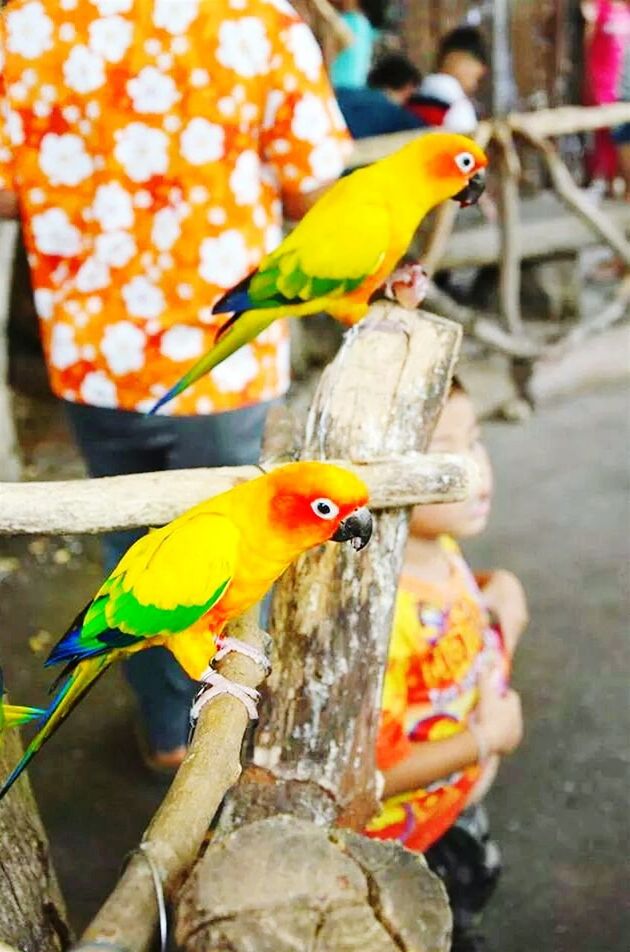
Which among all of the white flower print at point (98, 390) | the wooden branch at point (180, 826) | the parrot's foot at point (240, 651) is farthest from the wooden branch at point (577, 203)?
the wooden branch at point (180, 826)

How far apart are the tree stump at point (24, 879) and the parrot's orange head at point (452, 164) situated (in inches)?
26.7

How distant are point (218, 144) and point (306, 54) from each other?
16 cm

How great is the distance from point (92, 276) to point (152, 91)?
0.82 ft

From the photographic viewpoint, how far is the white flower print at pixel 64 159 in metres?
1.38

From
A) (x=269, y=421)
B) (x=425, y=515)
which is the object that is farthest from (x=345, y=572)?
(x=425, y=515)

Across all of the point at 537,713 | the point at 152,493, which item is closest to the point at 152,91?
the point at 152,493

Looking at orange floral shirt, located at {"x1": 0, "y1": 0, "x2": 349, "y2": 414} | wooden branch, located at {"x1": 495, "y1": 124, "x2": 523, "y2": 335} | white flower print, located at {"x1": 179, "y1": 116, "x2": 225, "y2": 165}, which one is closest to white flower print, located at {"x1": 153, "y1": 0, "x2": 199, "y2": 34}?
orange floral shirt, located at {"x1": 0, "y1": 0, "x2": 349, "y2": 414}

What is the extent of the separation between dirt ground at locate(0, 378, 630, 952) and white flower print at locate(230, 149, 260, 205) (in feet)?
3.87

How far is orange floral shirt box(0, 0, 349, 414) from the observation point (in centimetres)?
133

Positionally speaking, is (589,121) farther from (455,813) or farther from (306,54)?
(455,813)

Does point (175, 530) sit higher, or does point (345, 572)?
point (175, 530)

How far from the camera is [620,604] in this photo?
104 inches

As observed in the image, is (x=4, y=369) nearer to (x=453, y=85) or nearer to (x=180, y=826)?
(x=453, y=85)

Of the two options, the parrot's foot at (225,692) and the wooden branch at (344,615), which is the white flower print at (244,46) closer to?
the wooden branch at (344,615)
